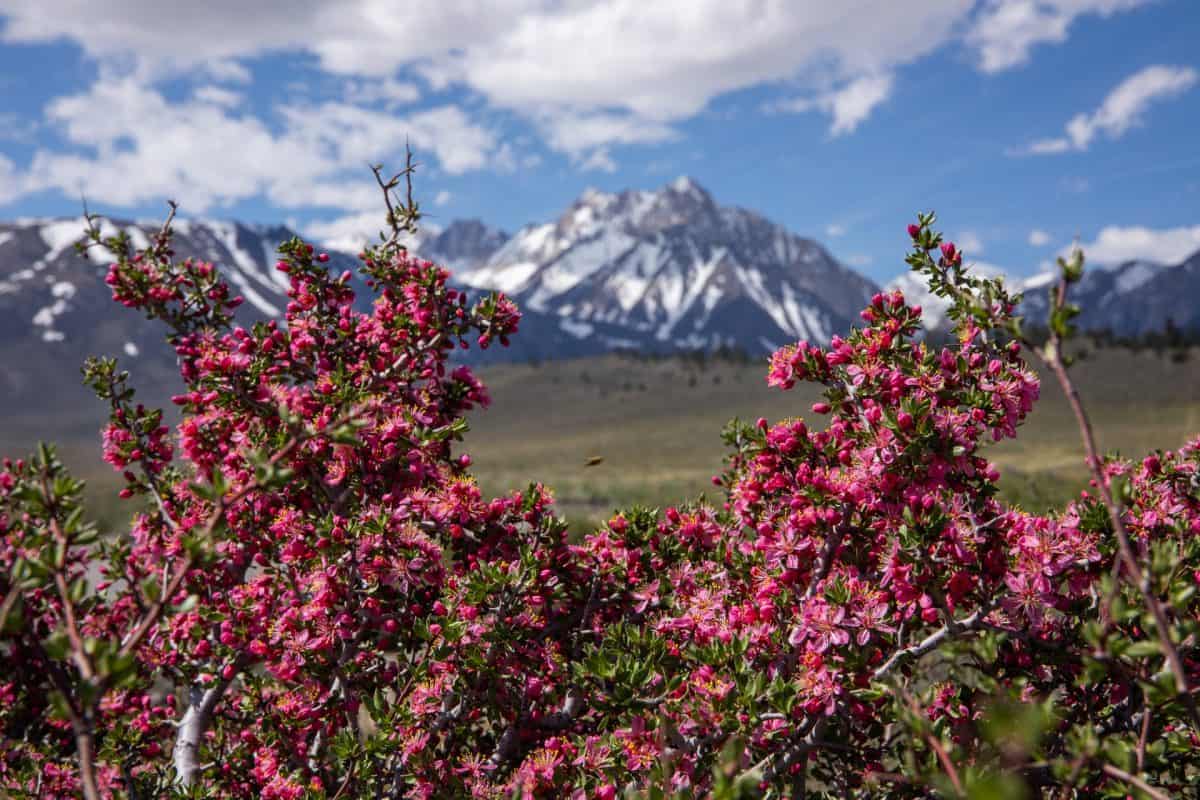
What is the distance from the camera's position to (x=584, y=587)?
451cm

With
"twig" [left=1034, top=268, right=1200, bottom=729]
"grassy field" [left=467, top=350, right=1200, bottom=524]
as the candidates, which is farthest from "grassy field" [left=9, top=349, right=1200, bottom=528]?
"twig" [left=1034, top=268, right=1200, bottom=729]

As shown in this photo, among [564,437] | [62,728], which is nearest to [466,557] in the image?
[62,728]

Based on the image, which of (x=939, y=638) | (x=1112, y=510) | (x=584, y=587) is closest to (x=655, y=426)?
(x=584, y=587)

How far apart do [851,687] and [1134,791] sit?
1.28 metres

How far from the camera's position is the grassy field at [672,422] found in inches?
1655

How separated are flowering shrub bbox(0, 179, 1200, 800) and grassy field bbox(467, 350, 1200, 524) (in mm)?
10411

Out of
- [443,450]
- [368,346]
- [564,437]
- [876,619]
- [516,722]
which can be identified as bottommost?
[564,437]

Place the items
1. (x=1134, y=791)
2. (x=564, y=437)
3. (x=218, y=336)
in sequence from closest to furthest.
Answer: (x=1134, y=791) → (x=218, y=336) → (x=564, y=437)

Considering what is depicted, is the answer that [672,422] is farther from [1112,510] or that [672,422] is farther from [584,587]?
[1112,510]

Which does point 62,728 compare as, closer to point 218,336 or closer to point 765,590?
point 218,336

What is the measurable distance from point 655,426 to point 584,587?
3470 inches

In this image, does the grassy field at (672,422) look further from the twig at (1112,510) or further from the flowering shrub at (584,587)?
the twig at (1112,510)

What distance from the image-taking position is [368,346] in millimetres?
5230

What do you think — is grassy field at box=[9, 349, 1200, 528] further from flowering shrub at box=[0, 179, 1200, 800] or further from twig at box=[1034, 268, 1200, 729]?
twig at box=[1034, 268, 1200, 729]
